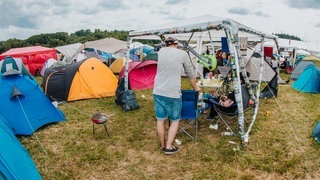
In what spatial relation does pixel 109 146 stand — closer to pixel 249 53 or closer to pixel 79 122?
pixel 79 122

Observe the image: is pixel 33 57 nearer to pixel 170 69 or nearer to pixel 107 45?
pixel 107 45

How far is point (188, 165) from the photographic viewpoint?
4668 mm

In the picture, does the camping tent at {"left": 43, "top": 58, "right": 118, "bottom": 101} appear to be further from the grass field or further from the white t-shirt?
the white t-shirt

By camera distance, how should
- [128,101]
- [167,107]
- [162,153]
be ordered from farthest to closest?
1. [128,101]
2. [162,153]
3. [167,107]

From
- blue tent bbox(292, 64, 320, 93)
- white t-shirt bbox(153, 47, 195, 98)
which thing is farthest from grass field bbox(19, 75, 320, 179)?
blue tent bbox(292, 64, 320, 93)

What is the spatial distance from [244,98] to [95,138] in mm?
3174

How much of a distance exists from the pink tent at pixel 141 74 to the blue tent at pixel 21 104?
477 centimetres

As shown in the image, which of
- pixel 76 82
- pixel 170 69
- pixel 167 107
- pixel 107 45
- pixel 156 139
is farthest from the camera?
pixel 107 45

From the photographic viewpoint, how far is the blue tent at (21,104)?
5.80 meters

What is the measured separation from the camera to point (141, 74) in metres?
11.0

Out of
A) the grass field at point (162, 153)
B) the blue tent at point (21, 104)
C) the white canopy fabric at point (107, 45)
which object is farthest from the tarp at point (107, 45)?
the blue tent at point (21, 104)

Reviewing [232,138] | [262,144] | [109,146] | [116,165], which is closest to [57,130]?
[109,146]

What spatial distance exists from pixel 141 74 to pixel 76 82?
9.11 feet

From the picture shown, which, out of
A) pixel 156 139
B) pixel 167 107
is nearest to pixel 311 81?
pixel 156 139
